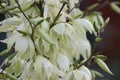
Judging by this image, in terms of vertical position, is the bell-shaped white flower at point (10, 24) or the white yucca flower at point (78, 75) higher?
the bell-shaped white flower at point (10, 24)

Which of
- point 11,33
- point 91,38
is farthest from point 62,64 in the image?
point 91,38

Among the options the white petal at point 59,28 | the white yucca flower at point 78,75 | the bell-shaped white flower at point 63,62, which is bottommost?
the white yucca flower at point 78,75

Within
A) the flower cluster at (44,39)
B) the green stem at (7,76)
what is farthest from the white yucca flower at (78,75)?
the green stem at (7,76)

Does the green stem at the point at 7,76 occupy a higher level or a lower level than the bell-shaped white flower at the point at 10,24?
lower

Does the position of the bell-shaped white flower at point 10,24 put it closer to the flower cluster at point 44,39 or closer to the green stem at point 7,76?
the flower cluster at point 44,39

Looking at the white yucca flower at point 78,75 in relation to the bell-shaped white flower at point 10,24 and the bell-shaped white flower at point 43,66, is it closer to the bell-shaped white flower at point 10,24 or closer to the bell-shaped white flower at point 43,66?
the bell-shaped white flower at point 43,66

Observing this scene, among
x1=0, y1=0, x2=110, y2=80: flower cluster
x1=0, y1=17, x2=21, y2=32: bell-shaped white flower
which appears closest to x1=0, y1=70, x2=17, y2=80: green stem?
x1=0, y1=0, x2=110, y2=80: flower cluster

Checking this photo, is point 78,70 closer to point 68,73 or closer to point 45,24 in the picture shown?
point 68,73

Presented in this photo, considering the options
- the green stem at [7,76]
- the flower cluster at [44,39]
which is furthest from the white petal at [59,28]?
the green stem at [7,76]

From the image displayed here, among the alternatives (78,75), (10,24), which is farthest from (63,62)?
(10,24)
